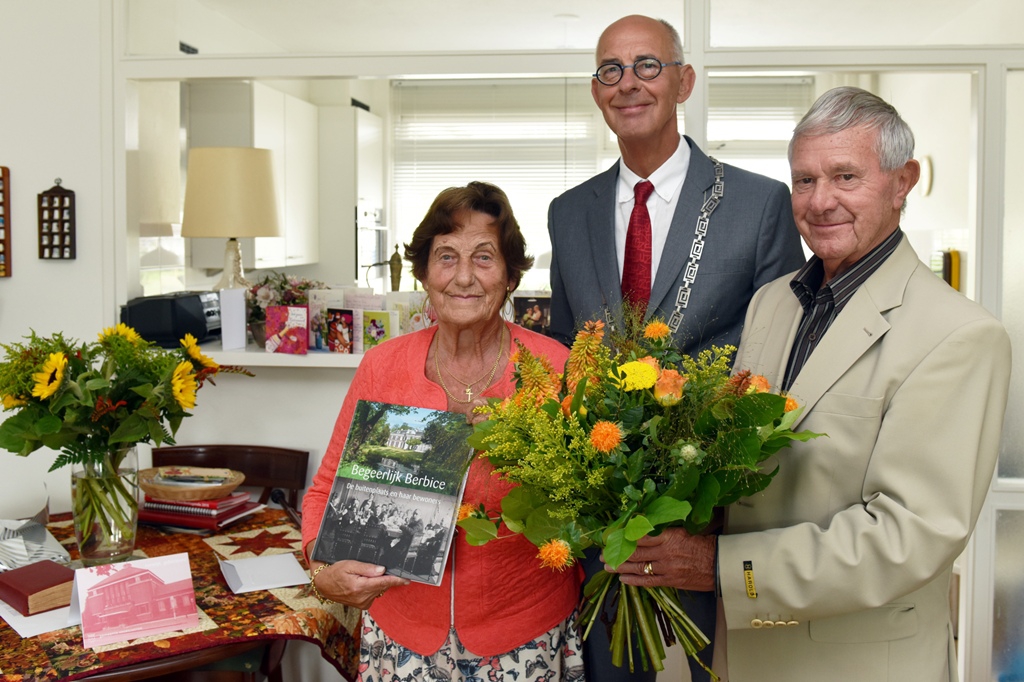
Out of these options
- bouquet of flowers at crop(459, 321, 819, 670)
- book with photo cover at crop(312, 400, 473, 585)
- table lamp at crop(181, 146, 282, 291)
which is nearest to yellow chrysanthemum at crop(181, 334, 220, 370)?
book with photo cover at crop(312, 400, 473, 585)

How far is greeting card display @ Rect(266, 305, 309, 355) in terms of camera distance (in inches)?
112

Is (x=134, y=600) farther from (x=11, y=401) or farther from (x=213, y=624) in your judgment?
(x=11, y=401)

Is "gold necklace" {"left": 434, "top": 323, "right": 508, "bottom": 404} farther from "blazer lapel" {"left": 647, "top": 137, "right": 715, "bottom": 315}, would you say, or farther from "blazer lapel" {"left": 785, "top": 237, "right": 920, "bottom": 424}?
"blazer lapel" {"left": 785, "top": 237, "right": 920, "bottom": 424}

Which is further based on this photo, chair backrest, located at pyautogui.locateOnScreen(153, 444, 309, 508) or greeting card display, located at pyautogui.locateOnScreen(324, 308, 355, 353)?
chair backrest, located at pyautogui.locateOnScreen(153, 444, 309, 508)

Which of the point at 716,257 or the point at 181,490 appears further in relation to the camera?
the point at 181,490

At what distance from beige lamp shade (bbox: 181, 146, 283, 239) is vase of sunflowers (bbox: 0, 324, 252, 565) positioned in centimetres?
146

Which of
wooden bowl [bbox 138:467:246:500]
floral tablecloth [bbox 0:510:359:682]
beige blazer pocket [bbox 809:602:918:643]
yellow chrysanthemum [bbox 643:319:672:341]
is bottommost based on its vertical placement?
floral tablecloth [bbox 0:510:359:682]

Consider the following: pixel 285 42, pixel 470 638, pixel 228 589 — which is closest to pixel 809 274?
pixel 470 638

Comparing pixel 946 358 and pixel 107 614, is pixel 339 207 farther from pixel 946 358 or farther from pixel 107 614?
pixel 946 358

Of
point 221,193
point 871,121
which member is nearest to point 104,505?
point 221,193

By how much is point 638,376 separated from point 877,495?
0.41 meters

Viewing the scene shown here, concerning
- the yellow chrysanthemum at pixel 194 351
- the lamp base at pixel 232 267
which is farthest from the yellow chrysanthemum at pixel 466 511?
the lamp base at pixel 232 267

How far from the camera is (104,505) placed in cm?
214

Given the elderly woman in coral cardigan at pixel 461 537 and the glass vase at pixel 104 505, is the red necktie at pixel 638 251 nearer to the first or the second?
the elderly woman in coral cardigan at pixel 461 537
